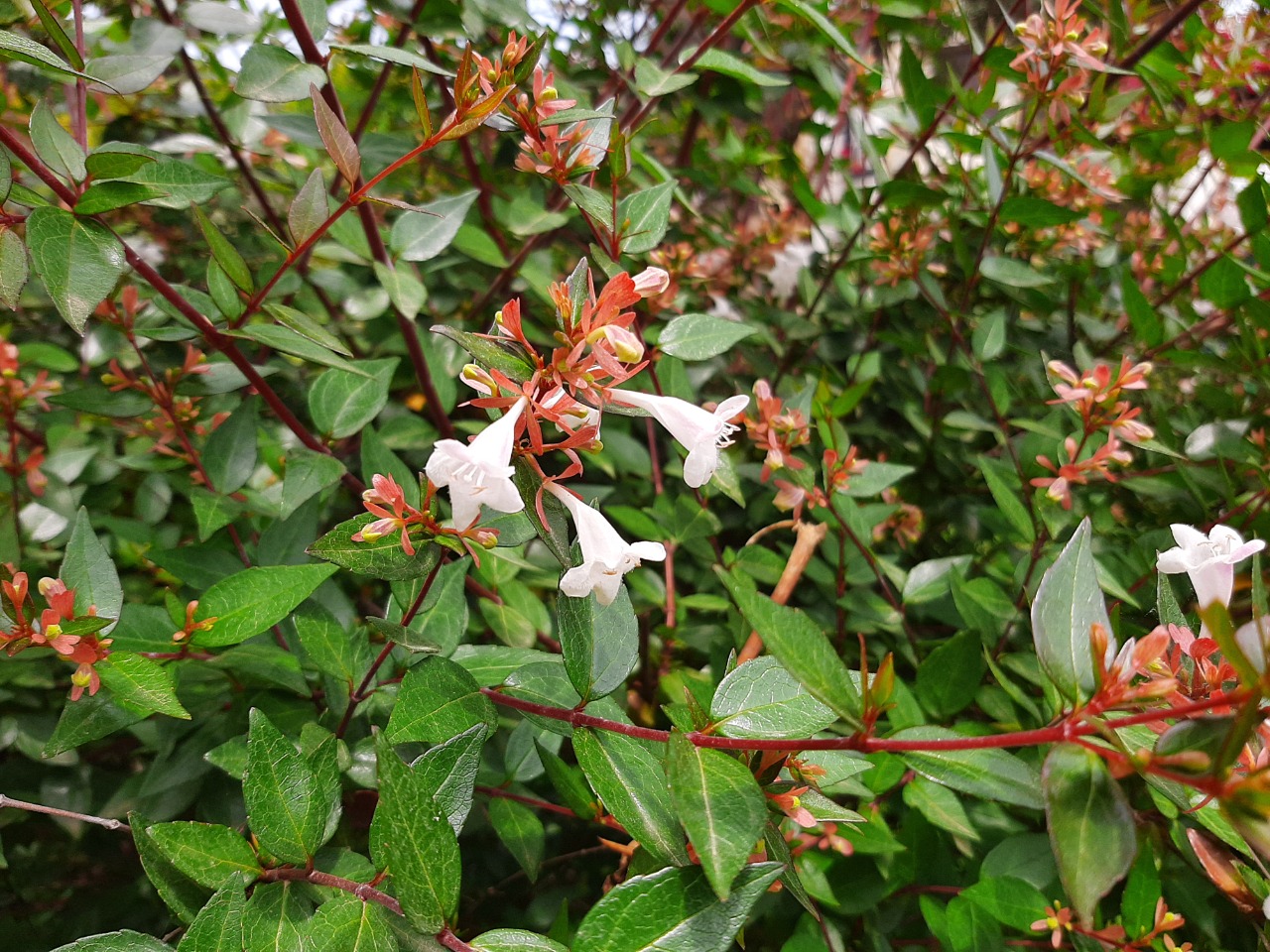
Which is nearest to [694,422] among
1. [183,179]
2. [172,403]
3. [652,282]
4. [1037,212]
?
[652,282]

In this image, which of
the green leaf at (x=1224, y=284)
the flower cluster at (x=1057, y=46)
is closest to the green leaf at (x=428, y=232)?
the flower cluster at (x=1057, y=46)

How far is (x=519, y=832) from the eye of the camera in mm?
872

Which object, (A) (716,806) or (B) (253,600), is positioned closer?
(A) (716,806)

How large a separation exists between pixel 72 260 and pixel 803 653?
0.75m

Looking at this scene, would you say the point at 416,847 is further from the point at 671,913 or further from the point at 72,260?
the point at 72,260

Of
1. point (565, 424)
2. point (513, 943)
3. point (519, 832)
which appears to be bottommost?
point (519, 832)

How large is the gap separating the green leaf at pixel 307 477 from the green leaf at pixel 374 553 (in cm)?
24

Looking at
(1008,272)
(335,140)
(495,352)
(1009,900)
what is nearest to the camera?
(495,352)

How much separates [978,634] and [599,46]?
1.41 m

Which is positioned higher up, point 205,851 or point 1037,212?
point 1037,212

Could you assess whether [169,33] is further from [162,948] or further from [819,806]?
[819,806]

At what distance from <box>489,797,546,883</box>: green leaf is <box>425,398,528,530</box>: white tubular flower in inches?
19.1

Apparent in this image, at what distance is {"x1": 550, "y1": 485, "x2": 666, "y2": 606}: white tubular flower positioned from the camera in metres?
0.60

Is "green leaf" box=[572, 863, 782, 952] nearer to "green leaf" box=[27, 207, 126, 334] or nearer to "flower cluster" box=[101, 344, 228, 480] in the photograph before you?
"green leaf" box=[27, 207, 126, 334]
